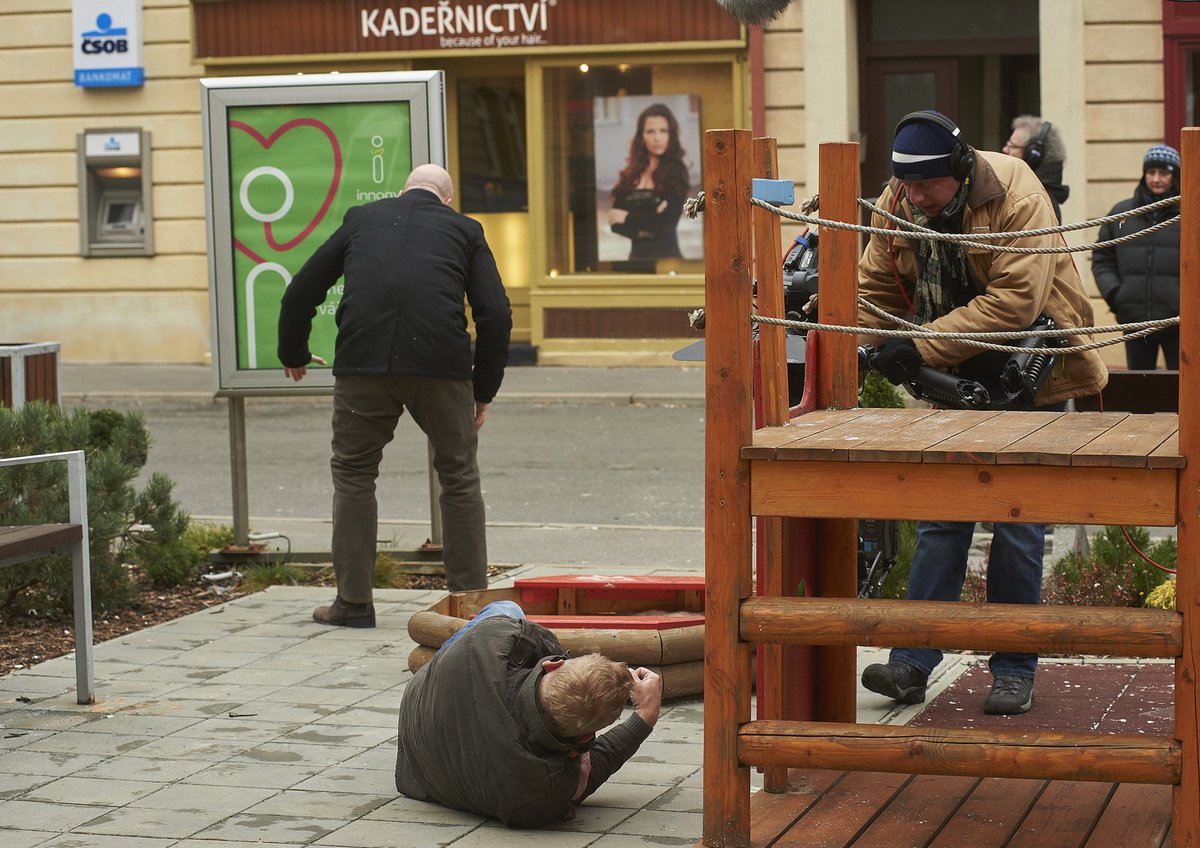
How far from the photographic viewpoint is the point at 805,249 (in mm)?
6336

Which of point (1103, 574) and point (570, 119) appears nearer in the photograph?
point (1103, 574)

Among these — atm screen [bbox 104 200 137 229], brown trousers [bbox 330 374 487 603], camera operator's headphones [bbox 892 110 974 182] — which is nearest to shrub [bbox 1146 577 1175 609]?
camera operator's headphones [bbox 892 110 974 182]

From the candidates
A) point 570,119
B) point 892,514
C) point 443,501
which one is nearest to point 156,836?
point 892,514

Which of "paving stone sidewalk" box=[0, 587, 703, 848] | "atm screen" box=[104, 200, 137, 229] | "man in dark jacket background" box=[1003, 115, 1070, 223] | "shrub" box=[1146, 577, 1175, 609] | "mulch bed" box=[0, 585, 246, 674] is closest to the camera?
"paving stone sidewalk" box=[0, 587, 703, 848]

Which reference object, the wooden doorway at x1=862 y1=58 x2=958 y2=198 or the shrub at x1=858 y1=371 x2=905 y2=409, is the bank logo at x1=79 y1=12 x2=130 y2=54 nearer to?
the wooden doorway at x1=862 y1=58 x2=958 y2=198

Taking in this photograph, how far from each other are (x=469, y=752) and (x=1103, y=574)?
10.9 feet

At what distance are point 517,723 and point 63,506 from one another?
310 cm

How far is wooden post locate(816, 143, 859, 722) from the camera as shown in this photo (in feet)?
16.9

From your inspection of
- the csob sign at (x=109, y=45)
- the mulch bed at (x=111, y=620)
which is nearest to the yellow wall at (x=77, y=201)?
the csob sign at (x=109, y=45)

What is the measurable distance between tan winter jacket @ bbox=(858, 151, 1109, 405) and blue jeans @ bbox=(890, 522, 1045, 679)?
1.48 ft

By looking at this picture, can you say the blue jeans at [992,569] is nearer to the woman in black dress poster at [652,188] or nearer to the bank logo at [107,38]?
the woman in black dress poster at [652,188]

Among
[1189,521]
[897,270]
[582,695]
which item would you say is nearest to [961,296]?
[897,270]

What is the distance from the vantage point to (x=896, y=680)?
226 inches

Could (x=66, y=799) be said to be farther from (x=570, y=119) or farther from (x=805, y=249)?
(x=570, y=119)
